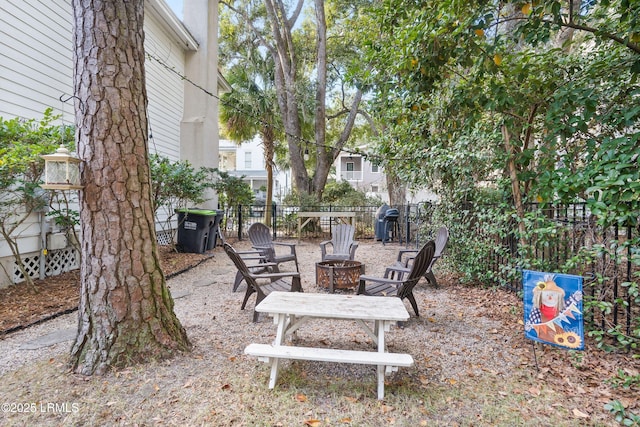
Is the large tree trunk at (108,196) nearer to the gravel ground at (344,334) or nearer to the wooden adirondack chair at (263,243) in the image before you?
the gravel ground at (344,334)

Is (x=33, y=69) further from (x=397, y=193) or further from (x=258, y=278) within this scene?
(x=397, y=193)

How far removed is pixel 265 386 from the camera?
269 centimetres

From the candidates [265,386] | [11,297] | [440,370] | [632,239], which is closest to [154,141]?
[11,297]

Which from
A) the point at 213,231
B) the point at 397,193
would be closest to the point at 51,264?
the point at 213,231

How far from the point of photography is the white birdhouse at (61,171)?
9.09ft

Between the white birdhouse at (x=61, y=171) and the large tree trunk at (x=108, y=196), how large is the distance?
9 cm

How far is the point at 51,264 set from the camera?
5.74 m

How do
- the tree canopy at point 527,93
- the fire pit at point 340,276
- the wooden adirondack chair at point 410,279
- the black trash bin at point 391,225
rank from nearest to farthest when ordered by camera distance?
the tree canopy at point 527,93
the wooden adirondack chair at point 410,279
the fire pit at point 340,276
the black trash bin at point 391,225

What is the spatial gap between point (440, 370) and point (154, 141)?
28.5ft

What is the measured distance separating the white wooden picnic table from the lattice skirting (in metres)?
4.50

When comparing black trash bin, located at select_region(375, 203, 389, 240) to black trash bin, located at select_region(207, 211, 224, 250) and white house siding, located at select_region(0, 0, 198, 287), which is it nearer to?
black trash bin, located at select_region(207, 211, 224, 250)

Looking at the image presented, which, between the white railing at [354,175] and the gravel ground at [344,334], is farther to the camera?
the white railing at [354,175]

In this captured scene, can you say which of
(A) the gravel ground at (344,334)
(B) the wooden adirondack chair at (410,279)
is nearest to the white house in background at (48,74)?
(A) the gravel ground at (344,334)

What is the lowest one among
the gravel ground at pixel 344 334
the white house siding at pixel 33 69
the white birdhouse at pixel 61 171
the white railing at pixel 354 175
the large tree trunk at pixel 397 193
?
the gravel ground at pixel 344 334
